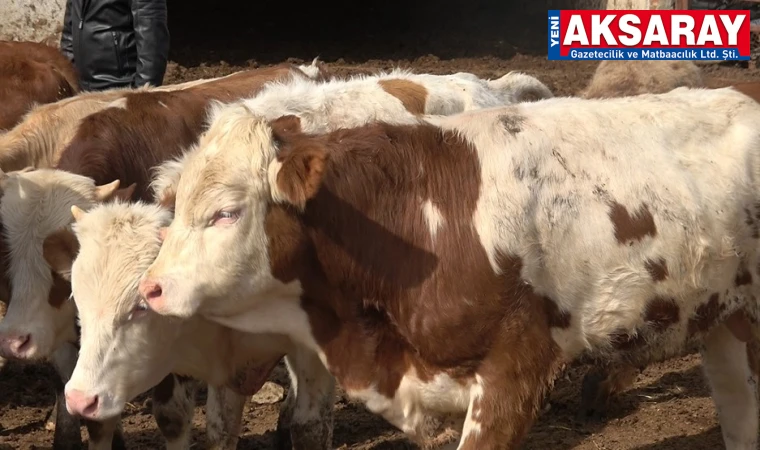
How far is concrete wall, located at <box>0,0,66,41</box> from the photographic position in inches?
491

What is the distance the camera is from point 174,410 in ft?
18.9

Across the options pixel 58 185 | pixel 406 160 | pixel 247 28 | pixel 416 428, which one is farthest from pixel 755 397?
pixel 247 28

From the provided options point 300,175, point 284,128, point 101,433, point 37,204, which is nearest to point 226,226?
point 300,175

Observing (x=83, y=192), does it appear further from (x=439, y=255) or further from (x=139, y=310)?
(x=439, y=255)

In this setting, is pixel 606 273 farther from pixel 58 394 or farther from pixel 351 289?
pixel 58 394

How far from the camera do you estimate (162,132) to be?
241 inches

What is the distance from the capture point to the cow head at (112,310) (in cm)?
457

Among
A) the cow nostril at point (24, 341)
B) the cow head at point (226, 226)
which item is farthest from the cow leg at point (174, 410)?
the cow head at point (226, 226)

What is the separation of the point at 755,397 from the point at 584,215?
5.72 ft

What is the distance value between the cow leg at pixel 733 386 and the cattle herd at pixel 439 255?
0.22 m

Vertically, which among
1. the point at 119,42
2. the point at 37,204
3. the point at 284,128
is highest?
the point at 119,42

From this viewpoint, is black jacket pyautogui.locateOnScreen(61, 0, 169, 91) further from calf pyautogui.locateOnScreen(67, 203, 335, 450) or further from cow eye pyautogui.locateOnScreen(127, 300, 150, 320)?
cow eye pyautogui.locateOnScreen(127, 300, 150, 320)

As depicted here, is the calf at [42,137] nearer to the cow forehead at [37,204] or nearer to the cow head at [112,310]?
the cow forehead at [37,204]

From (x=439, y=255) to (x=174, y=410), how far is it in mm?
2097
